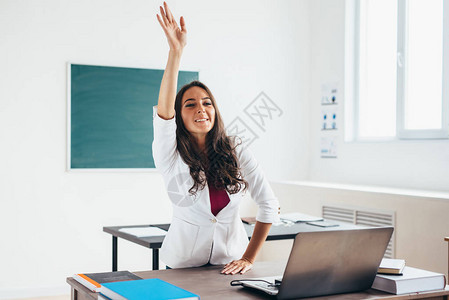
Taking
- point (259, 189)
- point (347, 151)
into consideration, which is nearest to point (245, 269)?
point (259, 189)

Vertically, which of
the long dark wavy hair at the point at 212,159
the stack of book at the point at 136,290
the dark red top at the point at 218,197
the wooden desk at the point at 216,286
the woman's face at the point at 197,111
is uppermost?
the woman's face at the point at 197,111

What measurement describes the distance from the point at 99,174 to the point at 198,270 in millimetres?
2972

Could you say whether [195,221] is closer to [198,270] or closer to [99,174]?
[198,270]

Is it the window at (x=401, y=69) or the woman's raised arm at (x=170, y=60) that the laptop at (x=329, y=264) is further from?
the window at (x=401, y=69)

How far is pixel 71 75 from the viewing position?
15.1ft

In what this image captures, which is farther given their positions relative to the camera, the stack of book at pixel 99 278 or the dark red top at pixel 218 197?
the dark red top at pixel 218 197

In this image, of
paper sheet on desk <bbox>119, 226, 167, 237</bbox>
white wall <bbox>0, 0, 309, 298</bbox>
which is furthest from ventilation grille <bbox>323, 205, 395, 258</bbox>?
paper sheet on desk <bbox>119, 226, 167, 237</bbox>

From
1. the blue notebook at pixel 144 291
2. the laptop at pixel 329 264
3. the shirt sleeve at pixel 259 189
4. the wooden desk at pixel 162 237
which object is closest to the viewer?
the blue notebook at pixel 144 291

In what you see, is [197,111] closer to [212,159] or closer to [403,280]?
[212,159]

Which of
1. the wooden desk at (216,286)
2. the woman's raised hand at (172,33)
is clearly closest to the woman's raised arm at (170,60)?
the woman's raised hand at (172,33)

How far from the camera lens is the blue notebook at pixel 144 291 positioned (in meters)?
1.36

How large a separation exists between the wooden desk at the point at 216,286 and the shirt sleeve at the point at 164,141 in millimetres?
386

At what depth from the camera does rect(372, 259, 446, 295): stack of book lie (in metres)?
1.61

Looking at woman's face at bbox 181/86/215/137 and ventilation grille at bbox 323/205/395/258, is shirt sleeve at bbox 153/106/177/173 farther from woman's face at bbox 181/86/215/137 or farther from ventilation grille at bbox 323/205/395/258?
ventilation grille at bbox 323/205/395/258
